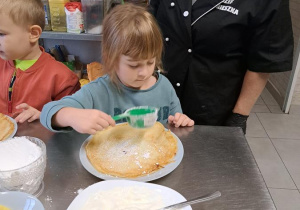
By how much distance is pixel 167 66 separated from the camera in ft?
4.69

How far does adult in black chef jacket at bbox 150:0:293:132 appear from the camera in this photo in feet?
3.99

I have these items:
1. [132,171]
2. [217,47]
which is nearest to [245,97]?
[217,47]

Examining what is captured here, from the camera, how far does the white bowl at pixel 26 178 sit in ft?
2.16

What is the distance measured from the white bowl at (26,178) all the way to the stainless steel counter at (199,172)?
0.11ft

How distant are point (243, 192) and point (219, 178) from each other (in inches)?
2.8

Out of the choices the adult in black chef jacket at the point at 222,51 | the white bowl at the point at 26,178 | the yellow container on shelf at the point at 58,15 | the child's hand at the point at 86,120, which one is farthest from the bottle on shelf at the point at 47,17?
the white bowl at the point at 26,178

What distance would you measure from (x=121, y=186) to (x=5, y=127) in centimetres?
48

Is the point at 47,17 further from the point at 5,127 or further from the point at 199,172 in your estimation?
the point at 199,172

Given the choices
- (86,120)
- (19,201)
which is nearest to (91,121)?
(86,120)

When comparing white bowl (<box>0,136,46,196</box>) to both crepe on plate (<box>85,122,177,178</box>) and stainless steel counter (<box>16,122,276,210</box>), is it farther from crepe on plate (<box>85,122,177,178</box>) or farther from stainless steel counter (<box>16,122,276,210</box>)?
crepe on plate (<box>85,122,177,178</box>)

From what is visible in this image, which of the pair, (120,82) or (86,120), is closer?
(86,120)

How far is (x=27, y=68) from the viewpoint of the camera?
49.9 inches

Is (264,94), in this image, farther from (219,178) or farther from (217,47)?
(219,178)

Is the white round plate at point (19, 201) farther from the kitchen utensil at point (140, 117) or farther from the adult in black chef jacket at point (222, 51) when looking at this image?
the adult in black chef jacket at point (222, 51)
